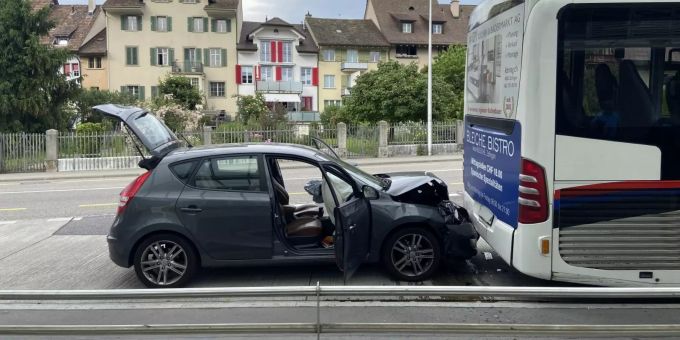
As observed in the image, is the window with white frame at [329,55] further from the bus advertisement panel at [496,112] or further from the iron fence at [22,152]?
the bus advertisement panel at [496,112]

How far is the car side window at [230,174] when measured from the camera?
622 centimetres

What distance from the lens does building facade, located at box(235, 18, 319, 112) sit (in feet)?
191

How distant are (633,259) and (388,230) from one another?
229 cm

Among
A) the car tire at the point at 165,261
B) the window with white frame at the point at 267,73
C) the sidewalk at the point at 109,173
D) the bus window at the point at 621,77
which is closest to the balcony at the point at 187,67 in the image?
the window with white frame at the point at 267,73

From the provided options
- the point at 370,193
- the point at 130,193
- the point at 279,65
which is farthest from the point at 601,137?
the point at 279,65

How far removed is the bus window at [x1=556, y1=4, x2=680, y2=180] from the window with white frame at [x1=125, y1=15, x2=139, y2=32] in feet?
180

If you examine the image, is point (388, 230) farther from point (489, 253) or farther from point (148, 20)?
point (148, 20)

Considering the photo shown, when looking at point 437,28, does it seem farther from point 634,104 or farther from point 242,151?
point 634,104

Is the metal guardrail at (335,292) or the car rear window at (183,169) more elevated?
the car rear window at (183,169)

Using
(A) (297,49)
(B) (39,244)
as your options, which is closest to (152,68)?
(A) (297,49)

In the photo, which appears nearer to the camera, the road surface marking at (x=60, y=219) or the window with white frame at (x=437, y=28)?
the road surface marking at (x=60, y=219)

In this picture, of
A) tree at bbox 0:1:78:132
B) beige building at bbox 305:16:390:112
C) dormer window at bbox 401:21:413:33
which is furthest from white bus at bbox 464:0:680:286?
dormer window at bbox 401:21:413:33

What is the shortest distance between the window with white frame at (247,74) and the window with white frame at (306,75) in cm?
532

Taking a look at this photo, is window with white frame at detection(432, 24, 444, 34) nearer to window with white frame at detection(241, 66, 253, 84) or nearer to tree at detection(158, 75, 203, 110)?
window with white frame at detection(241, 66, 253, 84)
